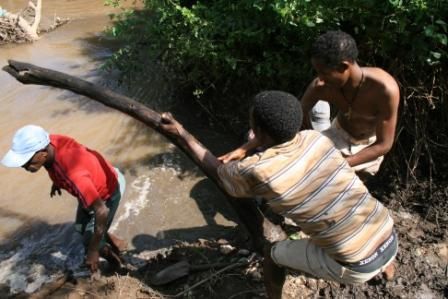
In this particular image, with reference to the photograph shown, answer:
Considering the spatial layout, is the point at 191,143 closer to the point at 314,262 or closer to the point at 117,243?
the point at 314,262

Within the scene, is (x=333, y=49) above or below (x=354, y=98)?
above

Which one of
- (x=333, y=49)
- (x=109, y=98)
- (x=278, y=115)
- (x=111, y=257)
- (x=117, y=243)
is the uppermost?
(x=333, y=49)

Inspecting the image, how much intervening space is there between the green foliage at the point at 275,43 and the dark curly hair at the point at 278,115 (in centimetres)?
172

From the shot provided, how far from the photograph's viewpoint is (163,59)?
6164 millimetres

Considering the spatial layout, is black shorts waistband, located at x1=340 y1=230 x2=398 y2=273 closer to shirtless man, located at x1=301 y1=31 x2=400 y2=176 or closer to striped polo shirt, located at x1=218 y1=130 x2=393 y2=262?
striped polo shirt, located at x1=218 y1=130 x2=393 y2=262

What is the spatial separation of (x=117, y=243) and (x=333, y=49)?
2.80 meters

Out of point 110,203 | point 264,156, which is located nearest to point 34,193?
point 110,203

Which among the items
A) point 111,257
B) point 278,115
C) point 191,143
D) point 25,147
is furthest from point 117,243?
point 278,115

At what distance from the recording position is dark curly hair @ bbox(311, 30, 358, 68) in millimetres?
2693

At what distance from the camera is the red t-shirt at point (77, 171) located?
3125 millimetres

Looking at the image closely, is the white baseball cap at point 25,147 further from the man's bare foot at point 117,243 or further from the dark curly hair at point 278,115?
the dark curly hair at point 278,115

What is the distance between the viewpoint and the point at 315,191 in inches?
87.7

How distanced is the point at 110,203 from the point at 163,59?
298 cm

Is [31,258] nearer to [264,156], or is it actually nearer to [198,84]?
[198,84]
